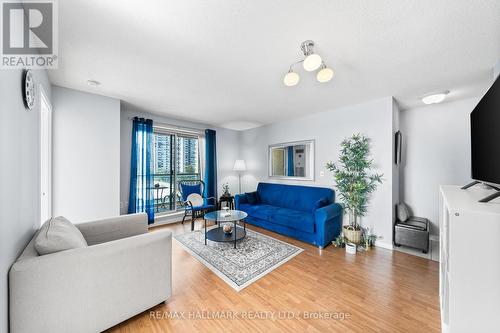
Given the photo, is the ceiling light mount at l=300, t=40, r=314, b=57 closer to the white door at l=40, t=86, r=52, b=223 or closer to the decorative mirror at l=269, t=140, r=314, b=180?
the decorative mirror at l=269, t=140, r=314, b=180

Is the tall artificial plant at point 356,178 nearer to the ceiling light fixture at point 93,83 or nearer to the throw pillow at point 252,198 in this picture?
the throw pillow at point 252,198

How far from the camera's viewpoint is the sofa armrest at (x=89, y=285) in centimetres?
117

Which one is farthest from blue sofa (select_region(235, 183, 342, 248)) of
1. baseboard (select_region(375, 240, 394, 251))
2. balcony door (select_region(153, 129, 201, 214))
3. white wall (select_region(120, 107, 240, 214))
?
balcony door (select_region(153, 129, 201, 214))

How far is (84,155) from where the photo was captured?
110 inches

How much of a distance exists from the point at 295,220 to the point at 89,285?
271 cm

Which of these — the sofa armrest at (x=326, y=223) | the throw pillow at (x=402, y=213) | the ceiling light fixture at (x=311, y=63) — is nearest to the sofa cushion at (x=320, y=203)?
the sofa armrest at (x=326, y=223)

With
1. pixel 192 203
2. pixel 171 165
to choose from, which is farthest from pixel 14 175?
pixel 171 165

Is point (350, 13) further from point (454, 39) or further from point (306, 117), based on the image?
point (306, 117)

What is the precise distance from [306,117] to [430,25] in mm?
2668

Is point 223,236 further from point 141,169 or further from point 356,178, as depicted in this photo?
point 356,178

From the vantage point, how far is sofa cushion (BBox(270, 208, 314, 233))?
3062 millimetres

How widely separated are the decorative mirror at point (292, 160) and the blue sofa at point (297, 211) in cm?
31

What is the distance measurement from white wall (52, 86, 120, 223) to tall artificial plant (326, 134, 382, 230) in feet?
12.5

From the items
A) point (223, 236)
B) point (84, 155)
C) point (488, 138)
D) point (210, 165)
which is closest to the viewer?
point (488, 138)
